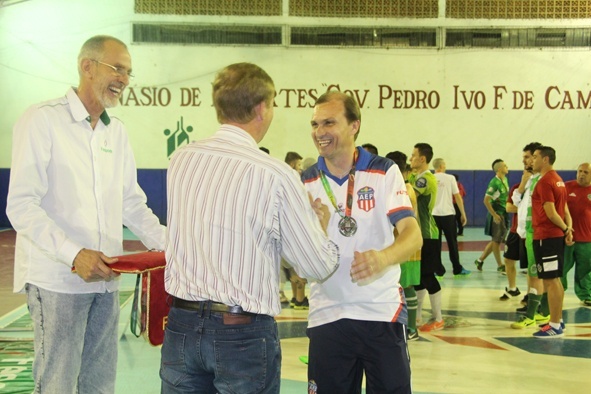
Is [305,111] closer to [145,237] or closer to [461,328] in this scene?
[461,328]

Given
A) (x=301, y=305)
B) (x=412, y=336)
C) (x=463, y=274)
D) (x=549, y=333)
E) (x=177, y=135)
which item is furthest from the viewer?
(x=177, y=135)

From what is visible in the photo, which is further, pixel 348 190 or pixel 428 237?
pixel 428 237

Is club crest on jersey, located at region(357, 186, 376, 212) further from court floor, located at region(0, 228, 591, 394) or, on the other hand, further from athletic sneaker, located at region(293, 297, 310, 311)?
athletic sneaker, located at region(293, 297, 310, 311)

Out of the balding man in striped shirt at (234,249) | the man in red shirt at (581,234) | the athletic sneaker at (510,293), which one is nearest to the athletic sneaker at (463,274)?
the athletic sneaker at (510,293)

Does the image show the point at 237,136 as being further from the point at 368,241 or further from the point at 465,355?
the point at 465,355

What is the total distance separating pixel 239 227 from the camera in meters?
2.57

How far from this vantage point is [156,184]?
20094 millimetres

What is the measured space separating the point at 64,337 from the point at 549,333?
5.71 meters

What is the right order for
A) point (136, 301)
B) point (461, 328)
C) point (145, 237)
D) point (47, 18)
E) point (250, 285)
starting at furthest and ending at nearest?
point (47, 18)
point (461, 328)
point (145, 237)
point (136, 301)
point (250, 285)

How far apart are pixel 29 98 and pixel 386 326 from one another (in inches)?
731

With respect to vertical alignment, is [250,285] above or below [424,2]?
below

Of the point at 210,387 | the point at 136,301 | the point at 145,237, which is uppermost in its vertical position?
the point at 145,237

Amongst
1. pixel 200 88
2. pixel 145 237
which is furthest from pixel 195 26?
pixel 145 237

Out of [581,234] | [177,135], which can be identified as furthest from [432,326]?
[177,135]
